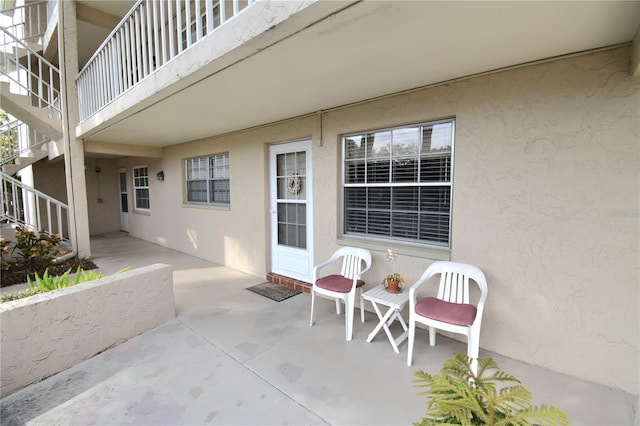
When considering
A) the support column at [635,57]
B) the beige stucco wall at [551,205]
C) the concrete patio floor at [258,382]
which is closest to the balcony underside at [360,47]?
the support column at [635,57]

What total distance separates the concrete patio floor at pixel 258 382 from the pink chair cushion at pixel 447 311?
50 cm

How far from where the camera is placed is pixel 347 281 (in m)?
3.29

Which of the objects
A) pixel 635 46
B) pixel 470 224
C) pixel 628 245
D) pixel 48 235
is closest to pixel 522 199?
pixel 470 224

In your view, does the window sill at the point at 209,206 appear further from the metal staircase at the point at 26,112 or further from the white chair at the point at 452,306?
the white chair at the point at 452,306

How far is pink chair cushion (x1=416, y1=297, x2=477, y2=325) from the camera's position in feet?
7.73

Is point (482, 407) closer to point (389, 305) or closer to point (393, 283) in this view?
point (389, 305)

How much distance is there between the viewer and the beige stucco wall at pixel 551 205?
2.20 m

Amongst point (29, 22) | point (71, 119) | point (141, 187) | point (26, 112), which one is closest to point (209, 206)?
point (71, 119)

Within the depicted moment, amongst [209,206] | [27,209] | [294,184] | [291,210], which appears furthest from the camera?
[27,209]

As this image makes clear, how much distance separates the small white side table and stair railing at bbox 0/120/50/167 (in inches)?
313

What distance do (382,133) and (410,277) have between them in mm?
1747

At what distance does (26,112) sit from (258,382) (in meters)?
6.58

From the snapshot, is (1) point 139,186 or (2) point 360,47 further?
(1) point 139,186

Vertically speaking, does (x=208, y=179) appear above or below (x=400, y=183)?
above
